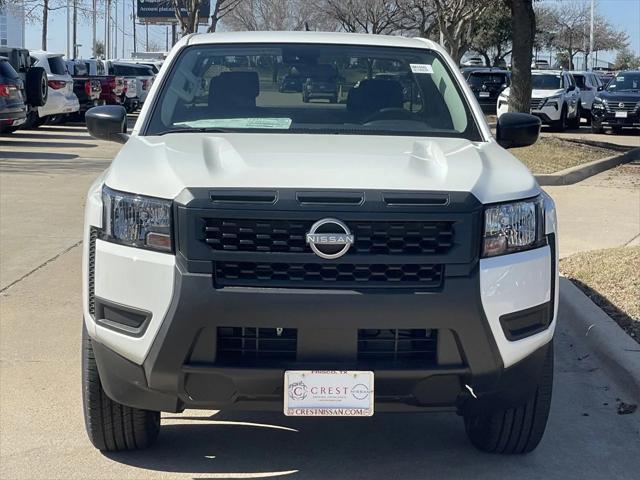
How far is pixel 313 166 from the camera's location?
153 inches

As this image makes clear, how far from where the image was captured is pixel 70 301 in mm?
7246

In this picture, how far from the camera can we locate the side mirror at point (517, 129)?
211 inches

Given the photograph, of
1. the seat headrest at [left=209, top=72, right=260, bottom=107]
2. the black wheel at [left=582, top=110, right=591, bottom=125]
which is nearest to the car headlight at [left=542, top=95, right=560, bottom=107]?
the black wheel at [left=582, top=110, right=591, bottom=125]

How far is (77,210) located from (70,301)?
438 cm

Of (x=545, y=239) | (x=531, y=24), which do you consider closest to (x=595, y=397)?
(x=545, y=239)

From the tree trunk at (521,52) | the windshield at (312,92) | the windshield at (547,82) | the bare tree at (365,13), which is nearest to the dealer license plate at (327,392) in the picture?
the windshield at (312,92)

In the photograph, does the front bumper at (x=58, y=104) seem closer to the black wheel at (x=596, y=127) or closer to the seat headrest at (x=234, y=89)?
the black wheel at (x=596, y=127)

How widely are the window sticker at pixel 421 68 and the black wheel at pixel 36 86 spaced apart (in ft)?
51.5

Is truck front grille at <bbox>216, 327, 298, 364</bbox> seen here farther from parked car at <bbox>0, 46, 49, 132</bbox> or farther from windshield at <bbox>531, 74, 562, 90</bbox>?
windshield at <bbox>531, 74, 562, 90</bbox>

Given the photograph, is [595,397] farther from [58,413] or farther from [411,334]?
[58,413]

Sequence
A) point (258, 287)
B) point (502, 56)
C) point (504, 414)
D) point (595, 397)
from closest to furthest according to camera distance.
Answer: point (258, 287) → point (504, 414) → point (595, 397) → point (502, 56)

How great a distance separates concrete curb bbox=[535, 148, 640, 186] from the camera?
47.0 ft

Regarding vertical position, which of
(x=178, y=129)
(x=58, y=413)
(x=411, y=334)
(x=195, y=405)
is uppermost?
(x=178, y=129)

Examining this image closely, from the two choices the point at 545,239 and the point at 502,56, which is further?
the point at 502,56
